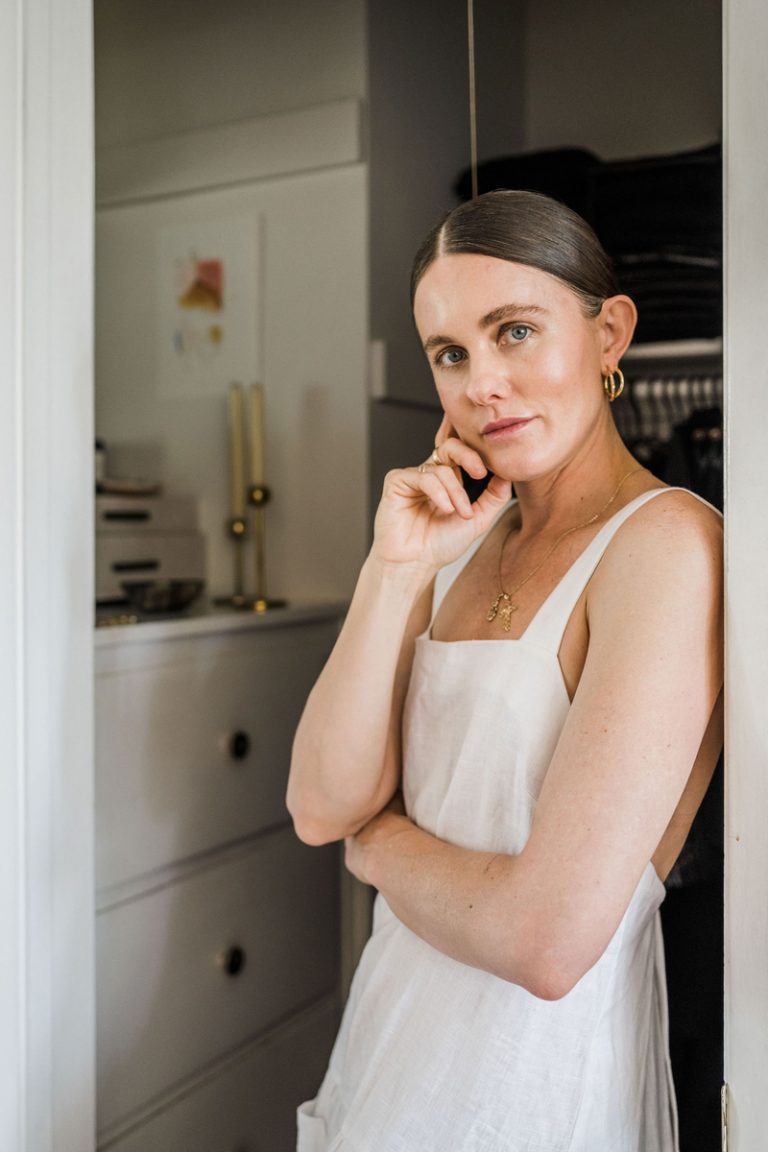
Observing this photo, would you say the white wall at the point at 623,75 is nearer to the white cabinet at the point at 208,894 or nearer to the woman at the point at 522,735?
the woman at the point at 522,735

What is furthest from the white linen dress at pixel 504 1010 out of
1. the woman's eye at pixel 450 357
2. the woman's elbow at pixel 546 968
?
the woman's eye at pixel 450 357

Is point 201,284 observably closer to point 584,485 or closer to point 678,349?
point 678,349

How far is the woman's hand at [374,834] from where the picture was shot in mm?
1019

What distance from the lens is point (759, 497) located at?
796mm

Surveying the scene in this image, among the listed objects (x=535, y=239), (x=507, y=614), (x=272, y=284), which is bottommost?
(x=507, y=614)

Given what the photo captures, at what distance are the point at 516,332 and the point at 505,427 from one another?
8 centimetres

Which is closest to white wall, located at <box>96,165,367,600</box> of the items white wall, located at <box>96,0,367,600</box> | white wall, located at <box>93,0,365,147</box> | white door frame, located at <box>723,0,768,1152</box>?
white wall, located at <box>96,0,367,600</box>

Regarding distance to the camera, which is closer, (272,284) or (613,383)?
(613,383)

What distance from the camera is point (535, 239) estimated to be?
35.7 inches

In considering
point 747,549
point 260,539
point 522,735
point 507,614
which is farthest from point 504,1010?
point 260,539

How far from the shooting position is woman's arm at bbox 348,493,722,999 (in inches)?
31.4

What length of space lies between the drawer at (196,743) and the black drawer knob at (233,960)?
16 cm

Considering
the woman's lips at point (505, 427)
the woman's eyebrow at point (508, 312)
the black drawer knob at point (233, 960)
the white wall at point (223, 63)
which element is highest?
the white wall at point (223, 63)

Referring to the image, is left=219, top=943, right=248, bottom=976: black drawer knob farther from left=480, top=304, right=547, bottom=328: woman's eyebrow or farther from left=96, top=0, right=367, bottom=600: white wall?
left=480, top=304, right=547, bottom=328: woman's eyebrow
